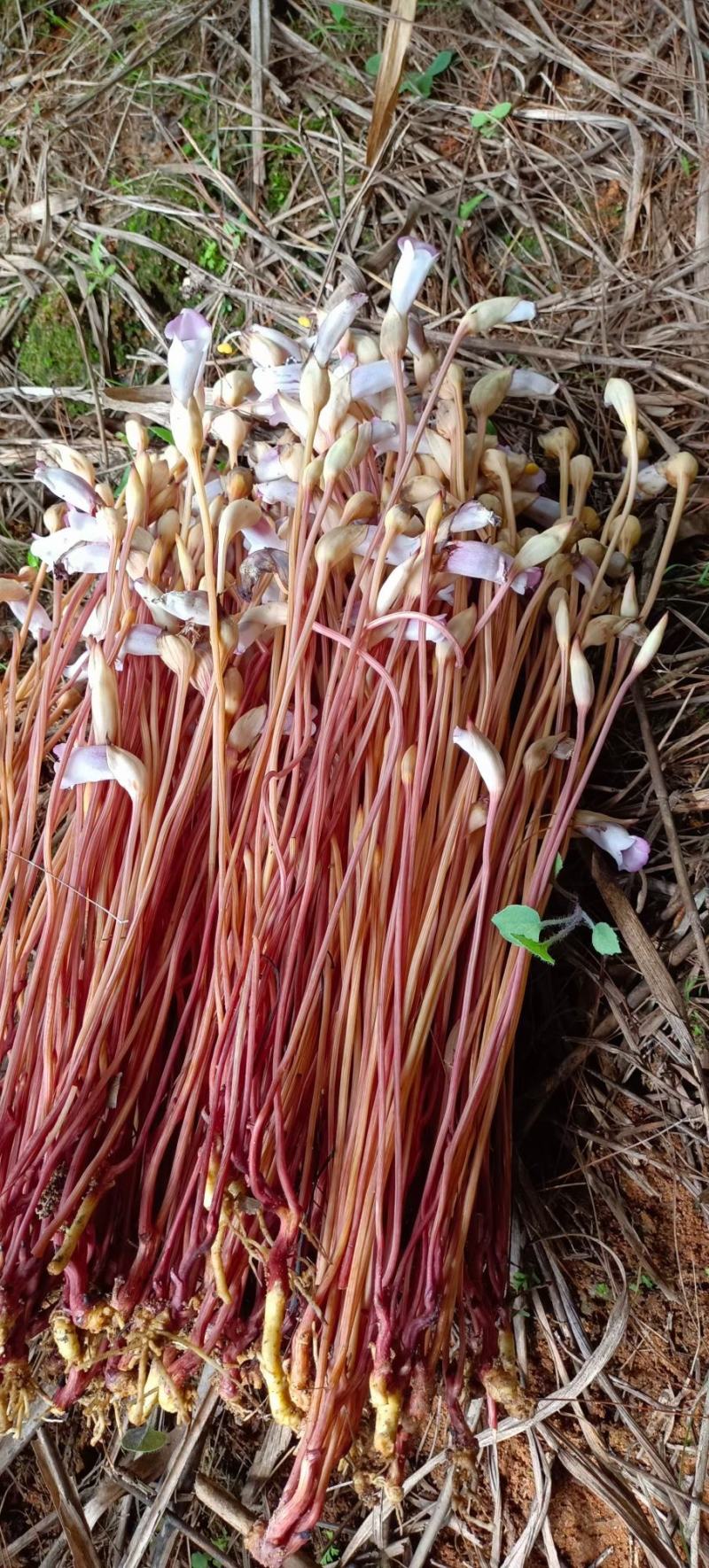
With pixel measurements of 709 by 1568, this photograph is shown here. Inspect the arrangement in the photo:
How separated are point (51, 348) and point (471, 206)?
0.74m

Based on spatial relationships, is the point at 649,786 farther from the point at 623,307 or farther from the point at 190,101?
the point at 190,101

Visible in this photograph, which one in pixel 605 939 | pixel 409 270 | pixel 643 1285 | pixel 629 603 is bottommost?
pixel 643 1285

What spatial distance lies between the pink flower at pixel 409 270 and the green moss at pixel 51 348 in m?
0.74

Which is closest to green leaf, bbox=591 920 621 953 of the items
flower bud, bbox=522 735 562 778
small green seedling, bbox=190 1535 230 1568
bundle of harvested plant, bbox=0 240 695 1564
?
bundle of harvested plant, bbox=0 240 695 1564

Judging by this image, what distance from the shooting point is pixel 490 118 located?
59.1 inches

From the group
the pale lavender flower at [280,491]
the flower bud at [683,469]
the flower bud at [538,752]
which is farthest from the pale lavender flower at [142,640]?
the flower bud at [683,469]

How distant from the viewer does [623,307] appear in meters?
1.41

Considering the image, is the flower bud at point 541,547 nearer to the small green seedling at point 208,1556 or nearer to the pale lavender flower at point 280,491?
the pale lavender flower at point 280,491

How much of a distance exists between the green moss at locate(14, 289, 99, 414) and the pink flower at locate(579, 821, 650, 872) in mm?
1145

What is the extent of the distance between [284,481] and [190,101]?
1.00 meters

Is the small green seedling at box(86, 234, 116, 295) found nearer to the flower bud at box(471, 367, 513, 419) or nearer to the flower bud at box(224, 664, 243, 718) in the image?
the flower bud at box(471, 367, 513, 419)

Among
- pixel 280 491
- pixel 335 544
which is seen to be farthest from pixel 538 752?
pixel 280 491

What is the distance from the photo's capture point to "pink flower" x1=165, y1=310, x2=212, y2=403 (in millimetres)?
1041

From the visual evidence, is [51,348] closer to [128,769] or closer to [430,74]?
[430,74]
